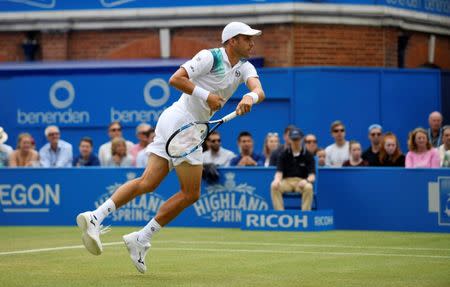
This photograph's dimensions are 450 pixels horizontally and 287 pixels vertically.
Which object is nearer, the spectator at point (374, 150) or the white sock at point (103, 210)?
the white sock at point (103, 210)

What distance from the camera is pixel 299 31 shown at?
2430 centimetres

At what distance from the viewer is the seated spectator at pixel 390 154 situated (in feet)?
59.4

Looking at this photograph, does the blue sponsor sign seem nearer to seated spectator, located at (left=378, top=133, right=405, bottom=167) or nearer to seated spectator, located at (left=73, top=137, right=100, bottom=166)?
seated spectator, located at (left=378, top=133, right=405, bottom=167)

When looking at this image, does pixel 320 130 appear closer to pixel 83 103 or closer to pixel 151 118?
pixel 151 118

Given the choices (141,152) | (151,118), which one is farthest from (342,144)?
(151,118)

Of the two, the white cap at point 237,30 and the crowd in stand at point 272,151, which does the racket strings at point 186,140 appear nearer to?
the white cap at point 237,30

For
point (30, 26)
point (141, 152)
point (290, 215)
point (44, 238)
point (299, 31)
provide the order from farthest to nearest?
point (30, 26), point (299, 31), point (141, 152), point (290, 215), point (44, 238)

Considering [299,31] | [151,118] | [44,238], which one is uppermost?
[299,31]

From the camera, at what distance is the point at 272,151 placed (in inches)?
732

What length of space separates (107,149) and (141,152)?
36.8 inches

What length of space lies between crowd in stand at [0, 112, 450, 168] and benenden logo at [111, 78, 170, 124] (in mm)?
3084

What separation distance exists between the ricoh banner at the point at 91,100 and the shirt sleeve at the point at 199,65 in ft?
39.4

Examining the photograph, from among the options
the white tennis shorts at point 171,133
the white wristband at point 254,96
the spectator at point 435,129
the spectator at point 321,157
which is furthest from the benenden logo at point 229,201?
the white wristband at point 254,96

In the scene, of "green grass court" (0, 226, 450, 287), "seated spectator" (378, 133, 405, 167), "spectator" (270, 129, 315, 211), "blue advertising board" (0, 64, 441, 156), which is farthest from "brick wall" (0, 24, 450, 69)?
"green grass court" (0, 226, 450, 287)
